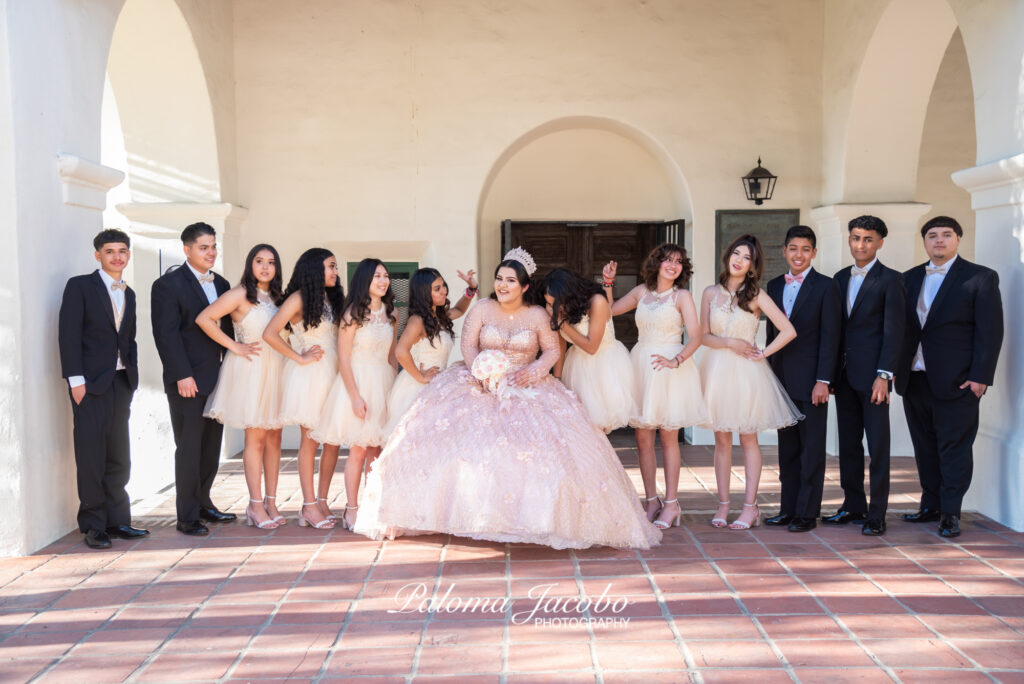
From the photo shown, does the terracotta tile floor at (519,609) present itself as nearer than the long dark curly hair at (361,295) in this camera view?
Yes

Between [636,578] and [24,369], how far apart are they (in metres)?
3.78

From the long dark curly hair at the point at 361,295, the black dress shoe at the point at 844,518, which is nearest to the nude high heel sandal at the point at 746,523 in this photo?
the black dress shoe at the point at 844,518

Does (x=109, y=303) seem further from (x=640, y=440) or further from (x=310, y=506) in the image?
(x=640, y=440)

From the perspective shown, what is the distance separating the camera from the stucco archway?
9.54 m

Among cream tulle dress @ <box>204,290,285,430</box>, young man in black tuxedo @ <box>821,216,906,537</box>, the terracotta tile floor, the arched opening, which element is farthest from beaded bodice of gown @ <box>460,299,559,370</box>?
the arched opening

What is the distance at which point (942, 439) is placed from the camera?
19.0ft

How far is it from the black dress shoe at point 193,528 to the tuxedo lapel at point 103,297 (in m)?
1.36

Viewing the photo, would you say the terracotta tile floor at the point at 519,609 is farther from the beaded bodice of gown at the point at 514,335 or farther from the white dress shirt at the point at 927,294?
the beaded bodice of gown at the point at 514,335

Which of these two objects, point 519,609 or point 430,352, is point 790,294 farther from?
point 519,609

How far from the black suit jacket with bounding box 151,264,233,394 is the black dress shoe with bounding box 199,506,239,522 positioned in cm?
91

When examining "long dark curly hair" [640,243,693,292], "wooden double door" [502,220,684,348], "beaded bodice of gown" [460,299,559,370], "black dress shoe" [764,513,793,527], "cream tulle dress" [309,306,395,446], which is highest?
"wooden double door" [502,220,684,348]

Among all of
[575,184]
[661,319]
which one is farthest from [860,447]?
[575,184]

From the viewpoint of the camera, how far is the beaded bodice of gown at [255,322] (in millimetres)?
5816

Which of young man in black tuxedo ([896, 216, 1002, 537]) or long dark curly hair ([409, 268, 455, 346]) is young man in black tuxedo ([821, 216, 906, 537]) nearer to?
young man in black tuxedo ([896, 216, 1002, 537])
